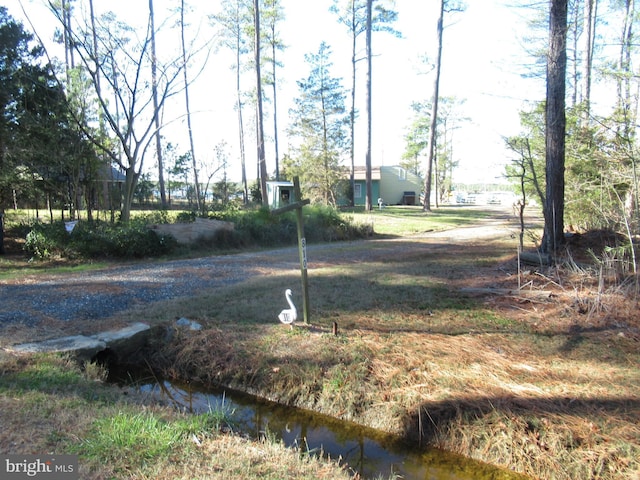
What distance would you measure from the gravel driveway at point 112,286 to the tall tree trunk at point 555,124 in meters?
4.39

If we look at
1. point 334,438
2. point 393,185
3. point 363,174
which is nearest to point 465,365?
point 334,438

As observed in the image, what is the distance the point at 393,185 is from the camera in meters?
45.4

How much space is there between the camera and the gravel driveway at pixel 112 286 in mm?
5734

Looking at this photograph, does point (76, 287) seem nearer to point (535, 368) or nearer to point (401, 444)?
point (401, 444)

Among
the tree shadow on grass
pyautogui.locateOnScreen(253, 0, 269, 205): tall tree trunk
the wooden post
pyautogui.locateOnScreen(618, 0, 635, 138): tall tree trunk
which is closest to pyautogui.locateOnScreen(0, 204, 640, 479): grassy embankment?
the tree shadow on grass

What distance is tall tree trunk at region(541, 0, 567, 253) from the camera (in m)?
7.98

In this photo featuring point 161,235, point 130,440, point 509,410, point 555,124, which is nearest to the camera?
point 130,440

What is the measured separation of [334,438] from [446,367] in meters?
1.27

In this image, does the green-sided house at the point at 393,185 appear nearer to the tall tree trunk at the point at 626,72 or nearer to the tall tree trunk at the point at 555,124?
the tall tree trunk at the point at 626,72

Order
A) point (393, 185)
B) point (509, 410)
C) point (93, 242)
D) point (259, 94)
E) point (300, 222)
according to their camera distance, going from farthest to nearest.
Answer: point (393, 185) < point (259, 94) < point (93, 242) < point (300, 222) < point (509, 410)

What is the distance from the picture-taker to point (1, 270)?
10141 millimetres

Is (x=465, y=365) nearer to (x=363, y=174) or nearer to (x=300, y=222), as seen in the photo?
(x=300, y=222)

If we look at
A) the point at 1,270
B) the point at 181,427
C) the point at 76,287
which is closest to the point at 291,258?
the point at 76,287

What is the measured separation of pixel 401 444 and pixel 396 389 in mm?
486
